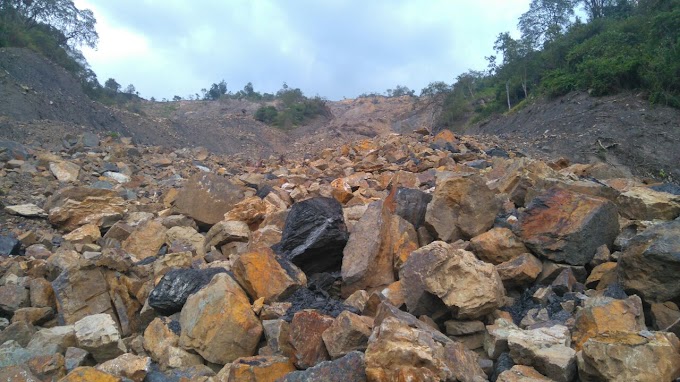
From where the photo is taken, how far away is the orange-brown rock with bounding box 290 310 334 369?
2.77 m

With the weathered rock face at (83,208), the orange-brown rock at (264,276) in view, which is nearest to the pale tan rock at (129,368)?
the orange-brown rock at (264,276)

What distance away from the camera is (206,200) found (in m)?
5.98

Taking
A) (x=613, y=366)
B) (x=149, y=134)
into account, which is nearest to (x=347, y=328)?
(x=613, y=366)

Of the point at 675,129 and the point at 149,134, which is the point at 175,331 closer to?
the point at 675,129

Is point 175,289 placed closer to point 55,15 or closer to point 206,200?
point 206,200

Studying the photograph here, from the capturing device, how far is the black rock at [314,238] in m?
3.93

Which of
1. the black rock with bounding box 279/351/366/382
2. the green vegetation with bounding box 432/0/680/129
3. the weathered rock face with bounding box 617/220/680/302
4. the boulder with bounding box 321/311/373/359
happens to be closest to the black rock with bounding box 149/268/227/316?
the boulder with bounding box 321/311/373/359

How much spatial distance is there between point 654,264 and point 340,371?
79.4 inches

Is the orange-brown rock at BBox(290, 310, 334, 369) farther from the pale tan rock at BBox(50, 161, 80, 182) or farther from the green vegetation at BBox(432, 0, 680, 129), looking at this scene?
the green vegetation at BBox(432, 0, 680, 129)

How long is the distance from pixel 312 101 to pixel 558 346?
1345 inches

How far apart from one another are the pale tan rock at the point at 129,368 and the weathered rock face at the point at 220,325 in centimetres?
37

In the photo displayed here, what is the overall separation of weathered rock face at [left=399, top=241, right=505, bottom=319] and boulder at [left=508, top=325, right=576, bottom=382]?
337 millimetres

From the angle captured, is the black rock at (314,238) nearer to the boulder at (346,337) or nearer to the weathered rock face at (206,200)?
the boulder at (346,337)

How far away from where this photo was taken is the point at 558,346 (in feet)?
8.39
